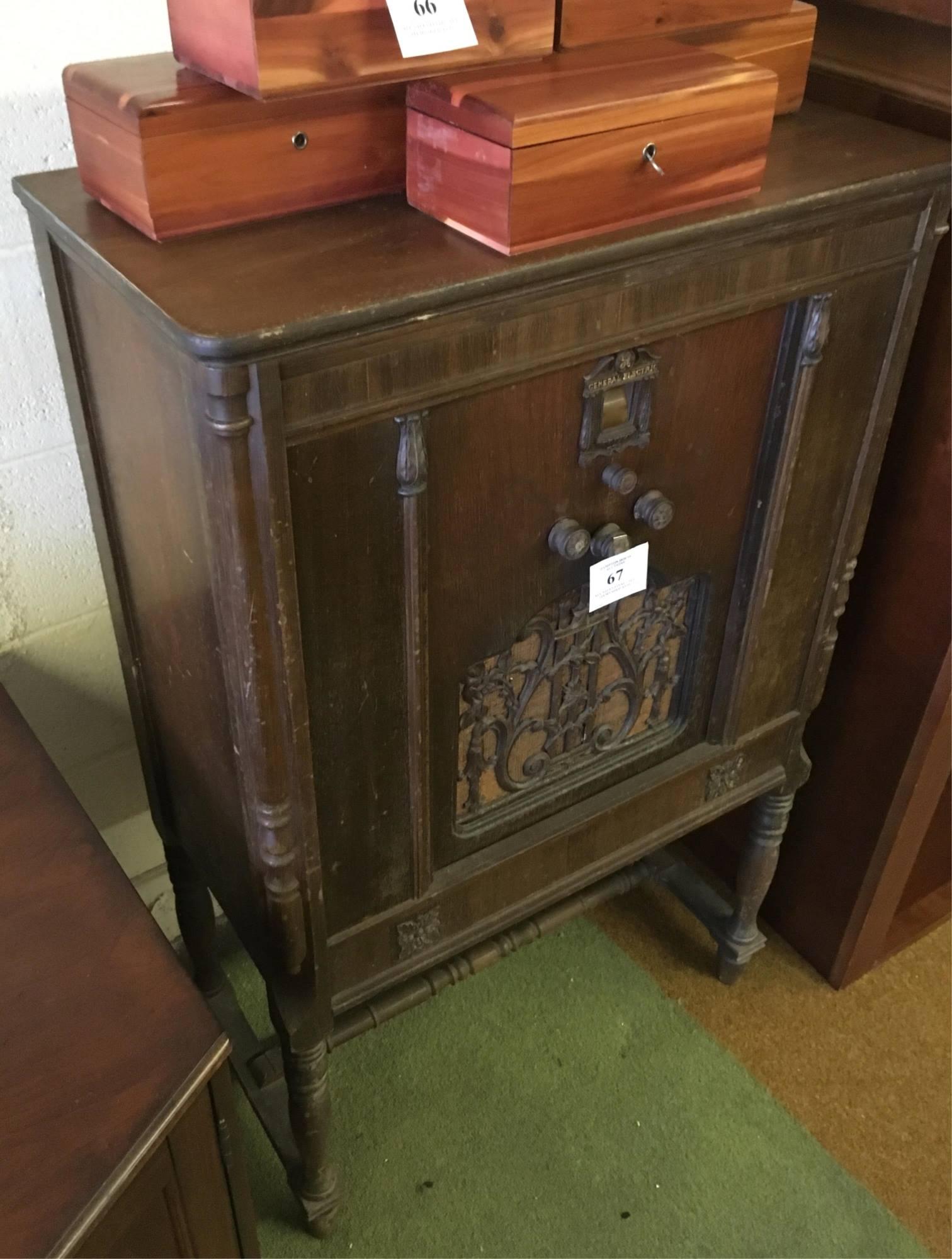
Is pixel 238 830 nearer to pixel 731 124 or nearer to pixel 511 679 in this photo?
pixel 511 679

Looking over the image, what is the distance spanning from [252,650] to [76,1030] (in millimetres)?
281

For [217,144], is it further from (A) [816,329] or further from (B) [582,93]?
(A) [816,329]

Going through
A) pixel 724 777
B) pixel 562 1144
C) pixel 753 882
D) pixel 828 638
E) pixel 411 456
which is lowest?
pixel 562 1144

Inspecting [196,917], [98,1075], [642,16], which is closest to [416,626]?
[98,1075]

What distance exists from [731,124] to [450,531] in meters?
0.37

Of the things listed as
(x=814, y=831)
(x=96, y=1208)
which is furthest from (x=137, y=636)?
(x=814, y=831)

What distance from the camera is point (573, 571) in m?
0.93

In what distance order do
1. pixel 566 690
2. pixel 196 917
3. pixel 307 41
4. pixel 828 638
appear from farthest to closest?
pixel 196 917
pixel 828 638
pixel 566 690
pixel 307 41

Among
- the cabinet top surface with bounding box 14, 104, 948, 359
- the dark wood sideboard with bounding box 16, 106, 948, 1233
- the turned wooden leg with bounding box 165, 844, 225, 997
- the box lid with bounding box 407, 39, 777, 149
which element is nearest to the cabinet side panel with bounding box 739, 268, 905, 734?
the dark wood sideboard with bounding box 16, 106, 948, 1233

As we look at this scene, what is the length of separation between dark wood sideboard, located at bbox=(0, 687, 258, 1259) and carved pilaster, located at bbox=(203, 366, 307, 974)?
0.39ft

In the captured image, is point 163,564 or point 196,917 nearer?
point 163,564

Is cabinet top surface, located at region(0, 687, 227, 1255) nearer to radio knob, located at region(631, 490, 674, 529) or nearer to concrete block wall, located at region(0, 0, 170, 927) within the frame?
concrete block wall, located at region(0, 0, 170, 927)

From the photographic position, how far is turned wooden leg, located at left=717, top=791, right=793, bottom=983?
4.52 feet

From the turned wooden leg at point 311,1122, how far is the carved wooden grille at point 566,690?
0.27m
